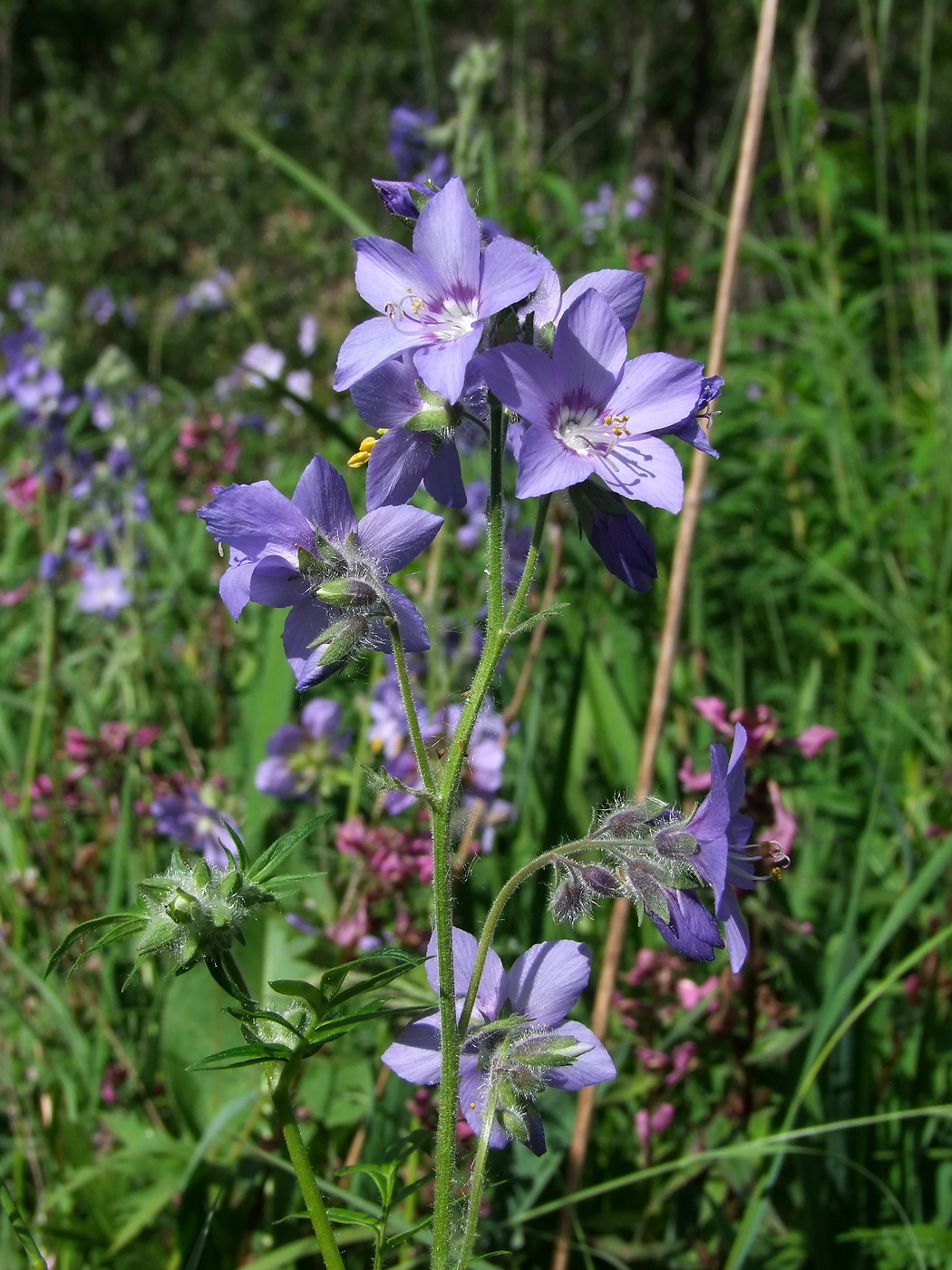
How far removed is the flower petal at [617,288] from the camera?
927 millimetres

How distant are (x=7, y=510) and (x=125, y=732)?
2816 millimetres

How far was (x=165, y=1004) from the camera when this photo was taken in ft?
5.78

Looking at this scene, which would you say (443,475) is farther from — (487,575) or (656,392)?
(656,392)

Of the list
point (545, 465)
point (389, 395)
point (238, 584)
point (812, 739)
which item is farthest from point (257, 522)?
point (812, 739)

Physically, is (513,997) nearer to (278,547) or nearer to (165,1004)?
(278,547)

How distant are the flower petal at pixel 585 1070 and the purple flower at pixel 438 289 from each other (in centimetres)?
62

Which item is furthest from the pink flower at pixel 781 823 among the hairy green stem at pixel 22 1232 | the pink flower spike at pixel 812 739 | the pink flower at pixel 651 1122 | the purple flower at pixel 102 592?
the purple flower at pixel 102 592

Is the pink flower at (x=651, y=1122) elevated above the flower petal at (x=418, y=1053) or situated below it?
below

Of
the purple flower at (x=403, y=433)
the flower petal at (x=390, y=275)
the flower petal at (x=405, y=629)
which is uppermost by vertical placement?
the flower petal at (x=390, y=275)

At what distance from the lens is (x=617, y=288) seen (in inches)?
36.8

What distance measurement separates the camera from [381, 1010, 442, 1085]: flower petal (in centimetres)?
98

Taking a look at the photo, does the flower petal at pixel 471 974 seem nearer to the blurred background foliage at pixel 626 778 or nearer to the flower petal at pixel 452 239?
the blurred background foliage at pixel 626 778

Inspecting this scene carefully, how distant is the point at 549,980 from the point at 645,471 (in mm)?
509

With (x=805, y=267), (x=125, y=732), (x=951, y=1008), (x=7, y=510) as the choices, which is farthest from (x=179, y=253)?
(x=951, y=1008)
